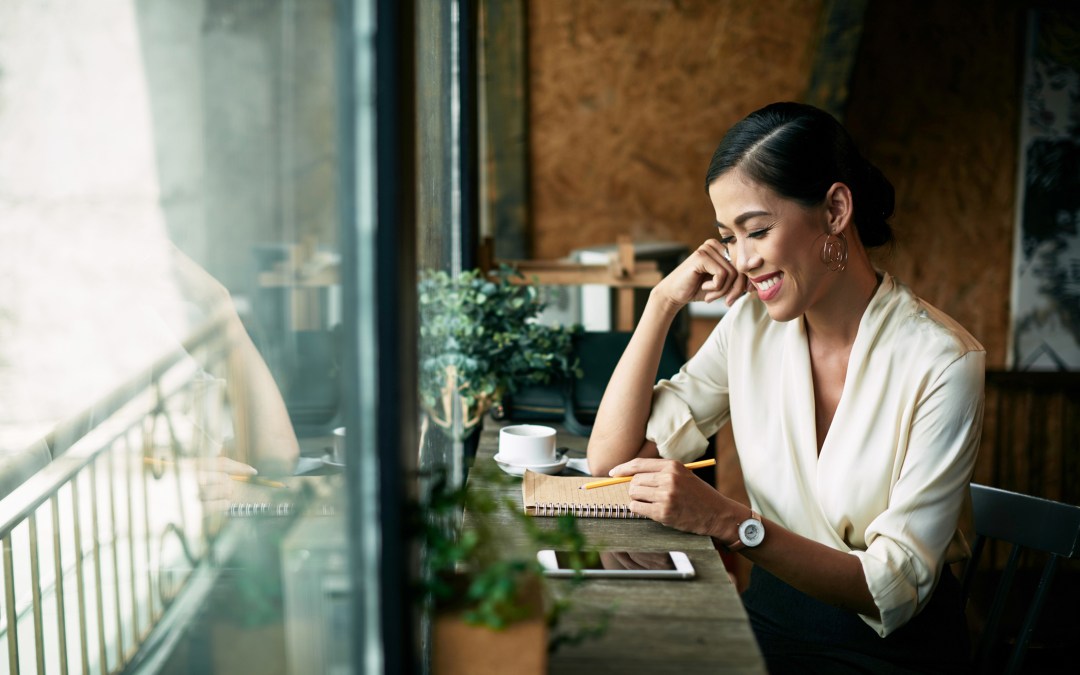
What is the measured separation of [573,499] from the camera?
1469mm

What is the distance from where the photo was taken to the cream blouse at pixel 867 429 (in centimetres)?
138

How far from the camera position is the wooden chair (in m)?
1.62

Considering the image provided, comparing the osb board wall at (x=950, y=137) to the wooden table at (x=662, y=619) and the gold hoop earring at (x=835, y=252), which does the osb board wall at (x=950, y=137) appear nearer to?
the gold hoop earring at (x=835, y=252)

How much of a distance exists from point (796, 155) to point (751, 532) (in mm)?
619

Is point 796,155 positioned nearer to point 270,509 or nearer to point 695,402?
point 695,402

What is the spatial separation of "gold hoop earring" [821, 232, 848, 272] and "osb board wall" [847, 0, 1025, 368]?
2.58 meters

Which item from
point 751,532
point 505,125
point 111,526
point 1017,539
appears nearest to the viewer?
point 111,526

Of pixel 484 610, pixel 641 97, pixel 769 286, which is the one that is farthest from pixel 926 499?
pixel 641 97

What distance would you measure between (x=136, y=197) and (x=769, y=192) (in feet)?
3.22

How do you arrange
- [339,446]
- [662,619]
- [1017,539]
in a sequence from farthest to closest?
[1017,539], [662,619], [339,446]

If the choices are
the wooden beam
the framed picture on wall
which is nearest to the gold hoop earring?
the wooden beam

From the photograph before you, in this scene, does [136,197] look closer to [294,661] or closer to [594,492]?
[294,661]

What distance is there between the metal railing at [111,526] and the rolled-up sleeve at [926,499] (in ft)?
3.08

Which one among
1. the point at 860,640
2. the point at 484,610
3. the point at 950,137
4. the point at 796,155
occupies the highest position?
the point at 950,137
